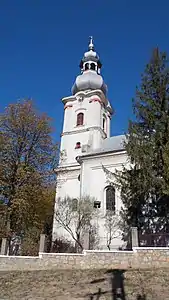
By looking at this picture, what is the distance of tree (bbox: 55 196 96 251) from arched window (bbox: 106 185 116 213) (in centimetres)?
151

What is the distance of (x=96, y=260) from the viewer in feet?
41.9

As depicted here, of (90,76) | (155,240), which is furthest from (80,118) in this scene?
(155,240)

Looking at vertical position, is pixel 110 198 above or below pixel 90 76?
below

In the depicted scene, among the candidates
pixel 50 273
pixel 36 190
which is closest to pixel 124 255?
pixel 50 273

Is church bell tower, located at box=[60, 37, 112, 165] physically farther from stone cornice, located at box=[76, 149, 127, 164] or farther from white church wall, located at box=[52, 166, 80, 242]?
stone cornice, located at box=[76, 149, 127, 164]

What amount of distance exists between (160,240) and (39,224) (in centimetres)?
751

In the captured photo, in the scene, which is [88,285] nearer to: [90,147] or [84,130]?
[90,147]

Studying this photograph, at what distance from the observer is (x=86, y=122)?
32.4m

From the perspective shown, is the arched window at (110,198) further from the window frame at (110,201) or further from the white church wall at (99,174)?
the white church wall at (99,174)

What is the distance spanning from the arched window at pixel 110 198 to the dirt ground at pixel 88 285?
11.7 metres

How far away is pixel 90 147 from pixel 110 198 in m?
6.97

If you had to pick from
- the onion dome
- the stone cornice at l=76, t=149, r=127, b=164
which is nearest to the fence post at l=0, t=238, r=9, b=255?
the stone cornice at l=76, t=149, r=127, b=164

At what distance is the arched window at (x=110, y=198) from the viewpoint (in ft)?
76.6

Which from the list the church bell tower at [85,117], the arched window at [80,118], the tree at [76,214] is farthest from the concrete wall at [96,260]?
the arched window at [80,118]
